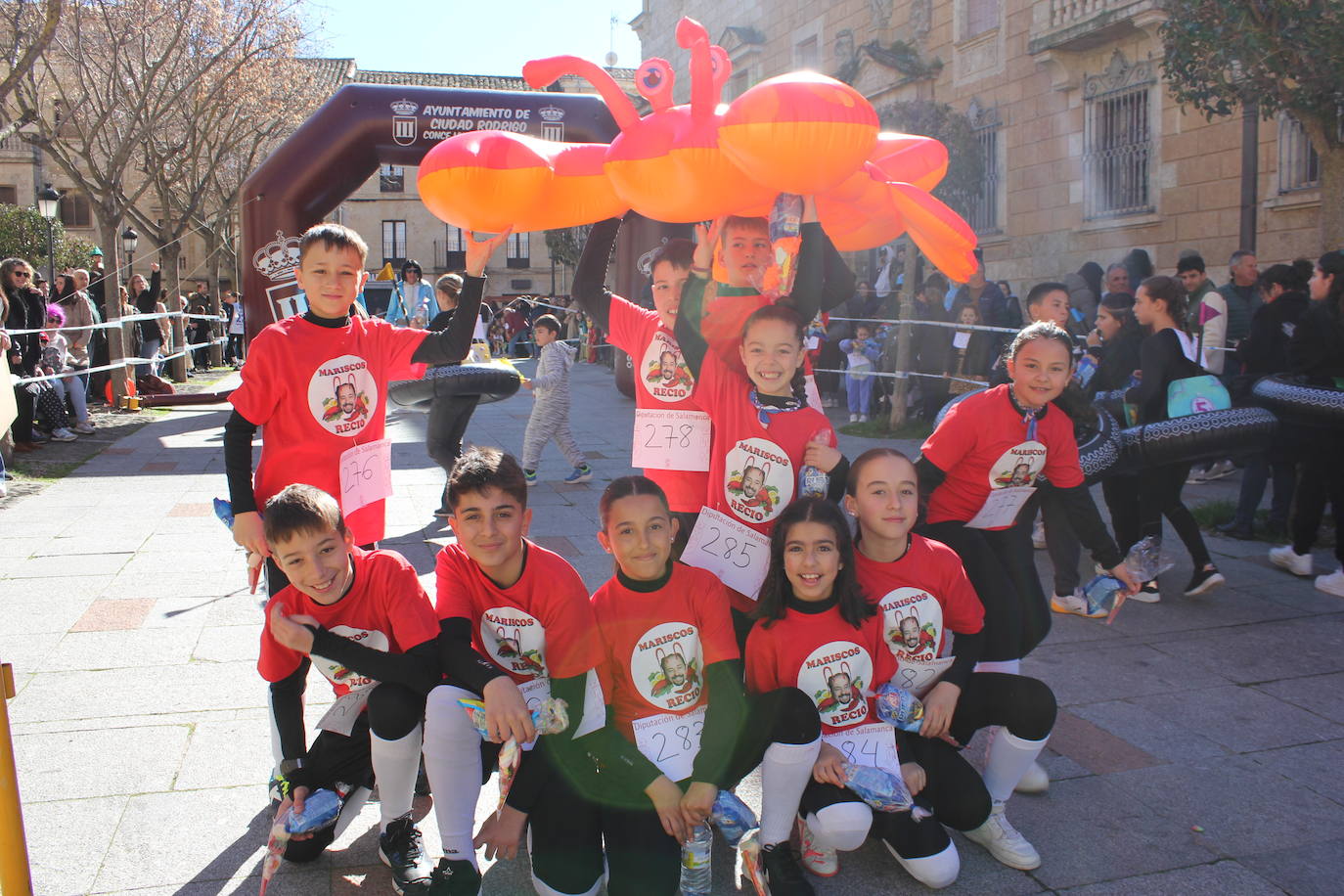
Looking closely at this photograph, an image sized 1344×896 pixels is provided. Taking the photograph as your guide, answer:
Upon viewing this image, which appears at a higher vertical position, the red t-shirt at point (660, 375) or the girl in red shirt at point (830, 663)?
the red t-shirt at point (660, 375)

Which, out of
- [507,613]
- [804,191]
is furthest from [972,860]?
[804,191]

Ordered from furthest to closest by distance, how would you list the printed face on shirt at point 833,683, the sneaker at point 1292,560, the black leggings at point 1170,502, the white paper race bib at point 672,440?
the sneaker at point 1292,560, the black leggings at point 1170,502, the white paper race bib at point 672,440, the printed face on shirt at point 833,683

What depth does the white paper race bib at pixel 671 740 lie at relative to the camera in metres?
2.78

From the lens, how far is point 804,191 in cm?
283

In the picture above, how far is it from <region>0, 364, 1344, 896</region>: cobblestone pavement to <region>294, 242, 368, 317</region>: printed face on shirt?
1480 mm

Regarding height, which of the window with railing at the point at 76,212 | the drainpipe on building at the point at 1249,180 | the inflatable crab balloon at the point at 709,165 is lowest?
the inflatable crab balloon at the point at 709,165

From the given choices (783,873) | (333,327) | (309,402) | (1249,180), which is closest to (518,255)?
(1249,180)

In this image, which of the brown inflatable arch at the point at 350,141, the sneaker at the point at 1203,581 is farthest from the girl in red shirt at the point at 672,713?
the brown inflatable arch at the point at 350,141

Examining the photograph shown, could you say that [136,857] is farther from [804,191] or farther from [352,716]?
[804,191]

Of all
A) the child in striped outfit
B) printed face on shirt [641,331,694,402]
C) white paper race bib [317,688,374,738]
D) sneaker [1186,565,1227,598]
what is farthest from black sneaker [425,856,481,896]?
the child in striped outfit

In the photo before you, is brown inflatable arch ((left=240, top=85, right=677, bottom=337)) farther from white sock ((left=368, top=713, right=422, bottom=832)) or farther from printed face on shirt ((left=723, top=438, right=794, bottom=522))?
white sock ((left=368, top=713, right=422, bottom=832))

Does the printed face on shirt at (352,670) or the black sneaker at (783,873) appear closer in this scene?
the black sneaker at (783,873)

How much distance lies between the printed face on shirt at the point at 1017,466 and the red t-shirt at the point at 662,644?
1132mm

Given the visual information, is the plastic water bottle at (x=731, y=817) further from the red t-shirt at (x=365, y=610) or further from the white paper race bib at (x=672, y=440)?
the white paper race bib at (x=672, y=440)
